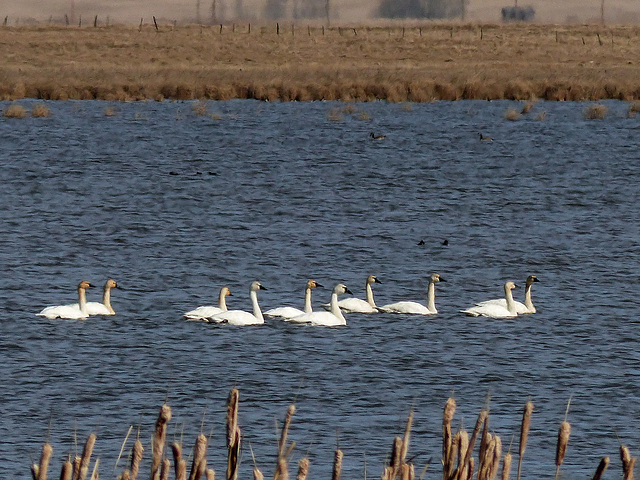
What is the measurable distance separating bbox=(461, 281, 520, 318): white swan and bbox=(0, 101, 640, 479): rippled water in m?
0.25

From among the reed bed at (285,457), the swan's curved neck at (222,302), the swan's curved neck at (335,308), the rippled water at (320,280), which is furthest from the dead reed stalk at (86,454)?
the swan's curved neck at (335,308)

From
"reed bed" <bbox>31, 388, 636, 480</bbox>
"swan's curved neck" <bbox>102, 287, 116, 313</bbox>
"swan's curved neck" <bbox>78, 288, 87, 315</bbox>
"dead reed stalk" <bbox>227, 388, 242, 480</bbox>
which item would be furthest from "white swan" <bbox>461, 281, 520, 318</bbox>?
"dead reed stalk" <bbox>227, 388, 242, 480</bbox>

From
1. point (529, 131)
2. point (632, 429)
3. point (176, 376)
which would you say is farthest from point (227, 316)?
point (529, 131)

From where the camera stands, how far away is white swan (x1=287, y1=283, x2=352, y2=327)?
57.4ft

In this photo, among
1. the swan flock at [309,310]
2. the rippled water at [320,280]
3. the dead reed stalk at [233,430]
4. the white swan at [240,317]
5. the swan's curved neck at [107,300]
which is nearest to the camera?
the dead reed stalk at [233,430]

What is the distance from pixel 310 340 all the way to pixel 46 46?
64971 millimetres

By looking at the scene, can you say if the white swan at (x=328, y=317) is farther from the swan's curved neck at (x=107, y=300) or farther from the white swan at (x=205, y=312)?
the swan's curved neck at (x=107, y=300)

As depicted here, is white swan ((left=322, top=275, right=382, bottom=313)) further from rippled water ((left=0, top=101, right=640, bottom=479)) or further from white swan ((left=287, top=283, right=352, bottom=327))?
white swan ((left=287, top=283, right=352, bottom=327))

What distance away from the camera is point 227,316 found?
57.1ft

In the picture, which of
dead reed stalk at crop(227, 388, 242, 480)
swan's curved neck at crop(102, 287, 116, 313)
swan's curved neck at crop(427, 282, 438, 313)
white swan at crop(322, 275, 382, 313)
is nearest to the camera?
dead reed stalk at crop(227, 388, 242, 480)

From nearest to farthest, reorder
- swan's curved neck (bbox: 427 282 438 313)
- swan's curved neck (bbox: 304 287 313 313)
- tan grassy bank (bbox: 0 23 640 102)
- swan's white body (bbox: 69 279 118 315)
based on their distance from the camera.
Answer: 1. swan's curved neck (bbox: 304 287 313 313)
2. swan's white body (bbox: 69 279 118 315)
3. swan's curved neck (bbox: 427 282 438 313)
4. tan grassy bank (bbox: 0 23 640 102)

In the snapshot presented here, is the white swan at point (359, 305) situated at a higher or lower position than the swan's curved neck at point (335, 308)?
lower

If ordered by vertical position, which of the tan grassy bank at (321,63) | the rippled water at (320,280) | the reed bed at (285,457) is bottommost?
the rippled water at (320,280)

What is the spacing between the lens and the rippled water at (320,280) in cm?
1251
